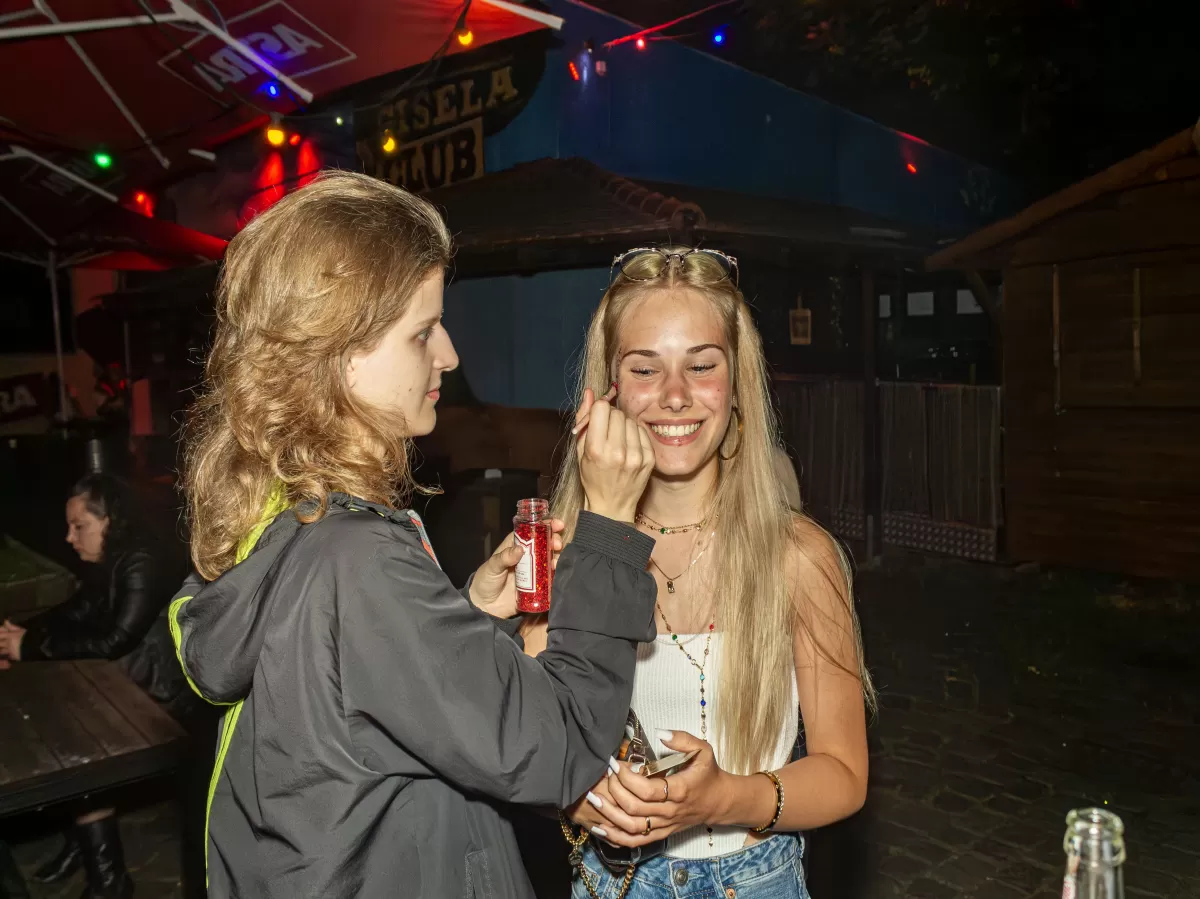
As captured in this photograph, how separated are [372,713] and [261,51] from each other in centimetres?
663

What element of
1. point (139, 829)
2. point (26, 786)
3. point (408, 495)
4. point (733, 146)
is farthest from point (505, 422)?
point (408, 495)

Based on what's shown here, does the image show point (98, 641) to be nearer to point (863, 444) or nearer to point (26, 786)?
point (26, 786)

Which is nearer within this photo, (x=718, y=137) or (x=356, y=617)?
(x=356, y=617)

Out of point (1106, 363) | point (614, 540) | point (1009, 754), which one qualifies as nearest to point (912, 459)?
point (1106, 363)

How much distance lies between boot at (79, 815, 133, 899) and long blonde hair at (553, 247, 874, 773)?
2903 mm

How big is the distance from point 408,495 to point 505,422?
8089 millimetres

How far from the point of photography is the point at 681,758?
158 centimetres

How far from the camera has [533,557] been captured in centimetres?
186

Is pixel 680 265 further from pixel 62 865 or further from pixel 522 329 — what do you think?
pixel 522 329

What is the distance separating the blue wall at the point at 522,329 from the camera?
904 centimetres

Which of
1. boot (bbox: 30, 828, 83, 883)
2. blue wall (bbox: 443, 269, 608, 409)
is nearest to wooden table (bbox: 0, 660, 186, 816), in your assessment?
boot (bbox: 30, 828, 83, 883)

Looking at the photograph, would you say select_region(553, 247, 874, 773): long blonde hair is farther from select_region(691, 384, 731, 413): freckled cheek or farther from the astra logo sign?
the astra logo sign

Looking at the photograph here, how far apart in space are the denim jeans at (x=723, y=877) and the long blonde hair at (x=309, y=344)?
988mm

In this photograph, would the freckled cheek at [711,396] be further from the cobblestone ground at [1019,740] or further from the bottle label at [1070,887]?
the cobblestone ground at [1019,740]
